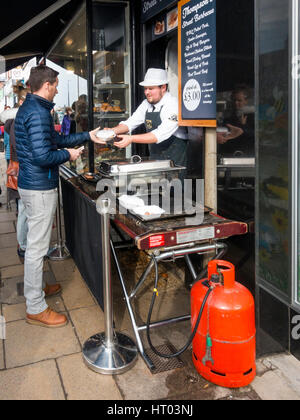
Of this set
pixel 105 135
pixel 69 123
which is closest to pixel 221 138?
pixel 105 135

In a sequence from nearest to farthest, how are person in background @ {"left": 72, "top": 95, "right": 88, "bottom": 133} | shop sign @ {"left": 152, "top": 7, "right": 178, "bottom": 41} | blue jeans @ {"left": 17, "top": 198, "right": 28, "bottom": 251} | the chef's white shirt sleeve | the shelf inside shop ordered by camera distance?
shop sign @ {"left": 152, "top": 7, "right": 178, "bottom": 41} → the chef's white shirt sleeve → blue jeans @ {"left": 17, "top": 198, "right": 28, "bottom": 251} → the shelf inside shop → person in background @ {"left": 72, "top": 95, "right": 88, "bottom": 133}

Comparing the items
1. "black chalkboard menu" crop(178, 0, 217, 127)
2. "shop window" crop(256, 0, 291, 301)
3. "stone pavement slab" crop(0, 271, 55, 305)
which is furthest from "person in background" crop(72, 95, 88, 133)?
"shop window" crop(256, 0, 291, 301)

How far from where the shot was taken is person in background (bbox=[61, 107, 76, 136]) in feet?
21.7

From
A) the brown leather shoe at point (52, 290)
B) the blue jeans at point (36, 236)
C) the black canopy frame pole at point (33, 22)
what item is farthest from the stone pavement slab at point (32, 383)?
the black canopy frame pole at point (33, 22)

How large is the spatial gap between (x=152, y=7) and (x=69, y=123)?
9.62ft

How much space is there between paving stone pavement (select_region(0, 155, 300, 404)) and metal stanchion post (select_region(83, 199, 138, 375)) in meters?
0.06

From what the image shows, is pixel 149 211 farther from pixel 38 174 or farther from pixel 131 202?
pixel 38 174

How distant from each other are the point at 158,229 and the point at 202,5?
1984 millimetres

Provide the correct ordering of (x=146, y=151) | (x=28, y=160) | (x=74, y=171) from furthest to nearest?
(x=74, y=171), (x=146, y=151), (x=28, y=160)

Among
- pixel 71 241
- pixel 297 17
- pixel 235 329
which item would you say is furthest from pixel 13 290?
pixel 297 17

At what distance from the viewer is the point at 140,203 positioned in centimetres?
308

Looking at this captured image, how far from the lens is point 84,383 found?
2738 millimetres

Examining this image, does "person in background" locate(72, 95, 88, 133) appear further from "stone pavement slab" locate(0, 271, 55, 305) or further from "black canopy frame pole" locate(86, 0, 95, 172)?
"stone pavement slab" locate(0, 271, 55, 305)

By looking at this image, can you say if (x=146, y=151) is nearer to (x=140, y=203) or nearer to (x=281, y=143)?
(x=140, y=203)
